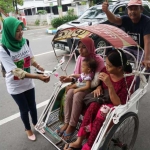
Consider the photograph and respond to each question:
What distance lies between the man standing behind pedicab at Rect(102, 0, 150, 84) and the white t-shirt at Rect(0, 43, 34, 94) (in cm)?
122

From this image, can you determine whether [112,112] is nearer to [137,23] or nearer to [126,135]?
[126,135]

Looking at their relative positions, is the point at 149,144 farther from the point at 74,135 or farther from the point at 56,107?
the point at 56,107

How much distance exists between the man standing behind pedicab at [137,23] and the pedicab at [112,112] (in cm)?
38

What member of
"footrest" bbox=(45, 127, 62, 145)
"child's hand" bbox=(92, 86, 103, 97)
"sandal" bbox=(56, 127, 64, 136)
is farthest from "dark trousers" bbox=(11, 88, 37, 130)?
"child's hand" bbox=(92, 86, 103, 97)

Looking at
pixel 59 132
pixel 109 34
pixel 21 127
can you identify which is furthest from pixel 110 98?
pixel 21 127

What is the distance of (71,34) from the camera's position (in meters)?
2.28

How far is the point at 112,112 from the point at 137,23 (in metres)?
1.40

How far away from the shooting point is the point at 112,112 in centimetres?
175

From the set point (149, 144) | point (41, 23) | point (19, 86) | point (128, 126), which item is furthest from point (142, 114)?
point (41, 23)

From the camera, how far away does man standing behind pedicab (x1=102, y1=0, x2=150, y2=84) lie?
2.36m

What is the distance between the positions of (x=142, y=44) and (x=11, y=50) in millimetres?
1746

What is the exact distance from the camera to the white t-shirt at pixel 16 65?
6.68ft

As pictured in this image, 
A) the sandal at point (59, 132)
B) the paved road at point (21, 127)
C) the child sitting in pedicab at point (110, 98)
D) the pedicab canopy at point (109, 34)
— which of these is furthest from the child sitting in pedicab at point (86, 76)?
the paved road at point (21, 127)

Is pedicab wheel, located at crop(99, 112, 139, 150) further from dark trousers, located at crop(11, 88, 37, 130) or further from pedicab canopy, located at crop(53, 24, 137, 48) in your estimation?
dark trousers, located at crop(11, 88, 37, 130)
